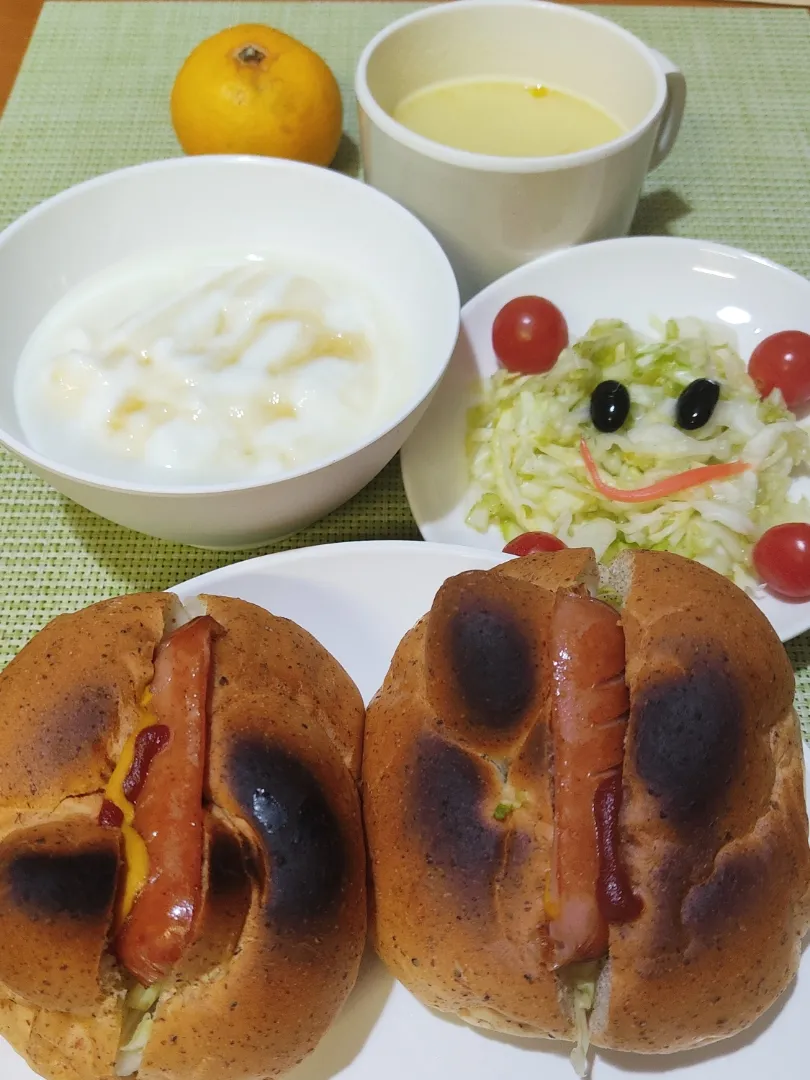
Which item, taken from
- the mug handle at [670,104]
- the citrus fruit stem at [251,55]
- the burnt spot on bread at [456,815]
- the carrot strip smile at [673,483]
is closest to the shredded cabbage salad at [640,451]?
the carrot strip smile at [673,483]

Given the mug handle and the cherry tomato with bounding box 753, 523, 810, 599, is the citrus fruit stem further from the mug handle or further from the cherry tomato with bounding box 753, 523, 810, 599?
the cherry tomato with bounding box 753, 523, 810, 599

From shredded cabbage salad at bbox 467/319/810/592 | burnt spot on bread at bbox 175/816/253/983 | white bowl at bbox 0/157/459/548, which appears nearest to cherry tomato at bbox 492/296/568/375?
shredded cabbage salad at bbox 467/319/810/592

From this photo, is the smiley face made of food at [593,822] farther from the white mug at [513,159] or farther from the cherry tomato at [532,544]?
the white mug at [513,159]

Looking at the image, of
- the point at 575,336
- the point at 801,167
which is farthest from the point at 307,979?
the point at 801,167

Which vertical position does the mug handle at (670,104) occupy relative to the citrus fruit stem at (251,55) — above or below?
above

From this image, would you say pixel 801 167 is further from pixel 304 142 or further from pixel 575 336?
pixel 304 142
